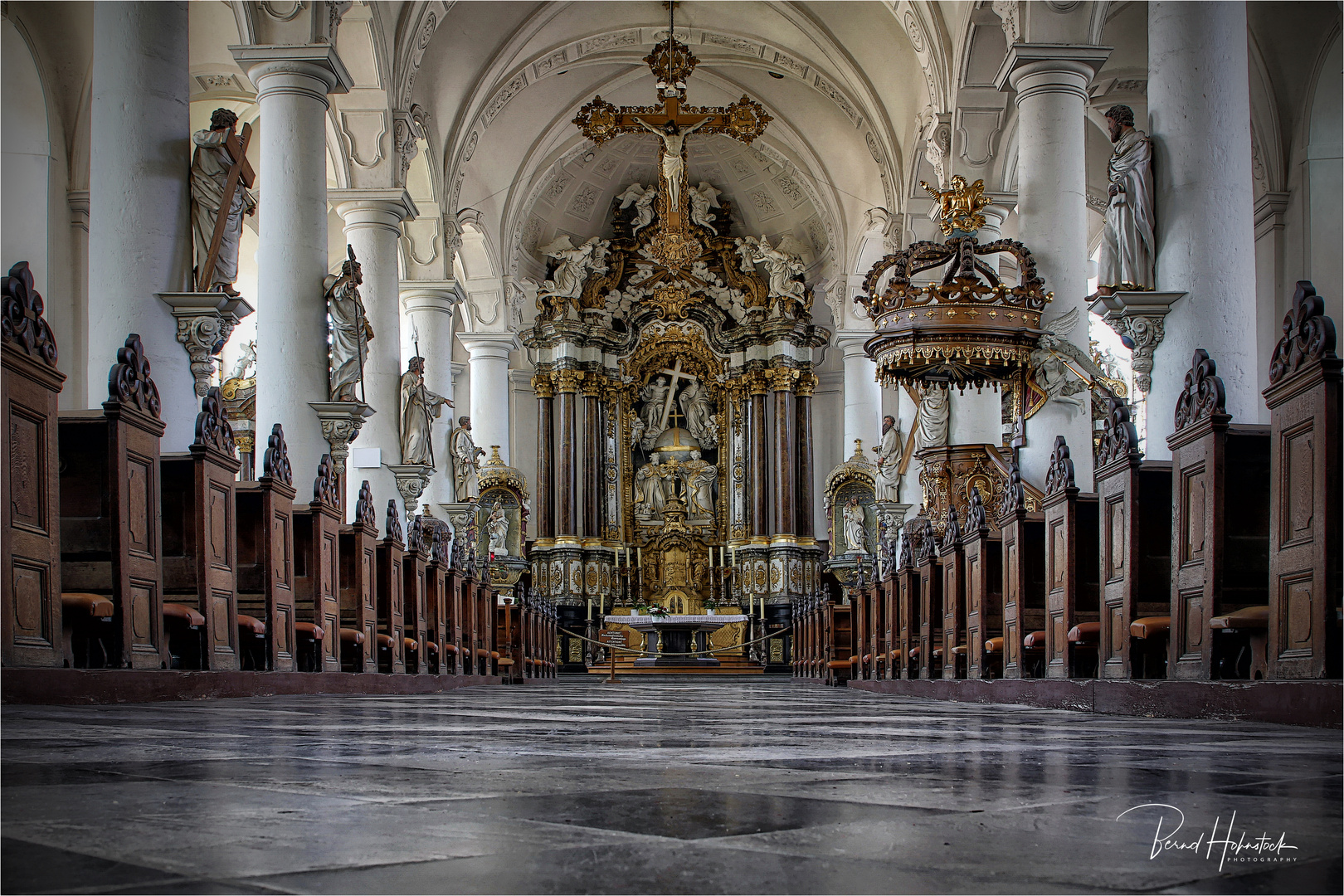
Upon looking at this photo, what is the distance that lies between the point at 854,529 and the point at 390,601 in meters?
14.6

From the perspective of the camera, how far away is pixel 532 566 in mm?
23578

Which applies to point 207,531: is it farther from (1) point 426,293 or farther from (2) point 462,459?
(2) point 462,459

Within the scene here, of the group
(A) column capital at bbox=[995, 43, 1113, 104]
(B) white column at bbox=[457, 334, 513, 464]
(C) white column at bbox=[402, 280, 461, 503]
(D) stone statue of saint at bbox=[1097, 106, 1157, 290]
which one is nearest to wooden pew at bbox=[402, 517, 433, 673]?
(D) stone statue of saint at bbox=[1097, 106, 1157, 290]

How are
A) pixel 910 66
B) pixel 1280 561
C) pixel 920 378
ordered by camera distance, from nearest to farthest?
pixel 1280 561 < pixel 920 378 < pixel 910 66

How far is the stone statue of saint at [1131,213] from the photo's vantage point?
8008mm

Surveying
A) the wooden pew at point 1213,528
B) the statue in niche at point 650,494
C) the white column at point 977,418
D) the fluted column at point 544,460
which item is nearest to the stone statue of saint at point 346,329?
the white column at point 977,418

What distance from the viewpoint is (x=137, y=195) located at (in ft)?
27.6

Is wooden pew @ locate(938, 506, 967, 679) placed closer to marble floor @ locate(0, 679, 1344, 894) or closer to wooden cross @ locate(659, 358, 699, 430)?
marble floor @ locate(0, 679, 1344, 894)

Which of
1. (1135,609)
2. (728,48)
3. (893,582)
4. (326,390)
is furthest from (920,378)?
(728,48)

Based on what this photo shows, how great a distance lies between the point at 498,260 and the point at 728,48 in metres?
5.63

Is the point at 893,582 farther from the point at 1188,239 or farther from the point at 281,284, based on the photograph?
the point at 281,284

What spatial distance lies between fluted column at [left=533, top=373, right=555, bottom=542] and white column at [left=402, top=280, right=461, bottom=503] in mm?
4921

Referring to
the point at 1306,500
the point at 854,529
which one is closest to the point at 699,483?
the point at 854,529

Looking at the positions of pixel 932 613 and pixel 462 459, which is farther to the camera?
pixel 462 459
